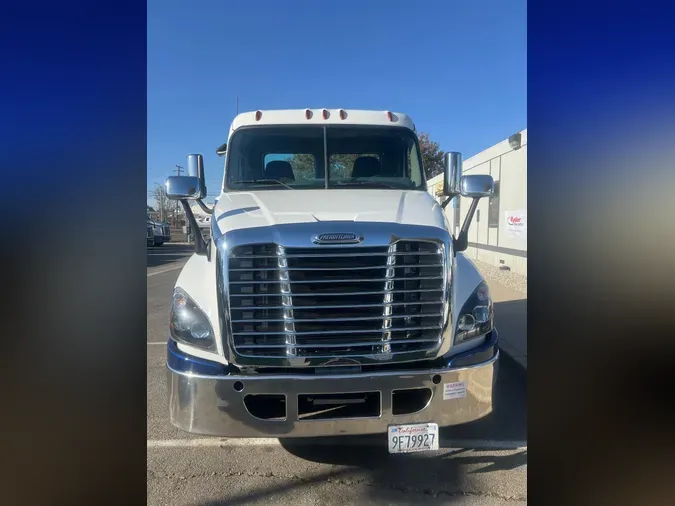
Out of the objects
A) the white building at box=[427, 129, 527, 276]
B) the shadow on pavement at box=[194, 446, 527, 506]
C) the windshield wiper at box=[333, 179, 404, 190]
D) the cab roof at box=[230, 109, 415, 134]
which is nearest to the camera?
the shadow on pavement at box=[194, 446, 527, 506]

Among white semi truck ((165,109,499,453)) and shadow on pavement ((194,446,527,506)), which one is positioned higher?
white semi truck ((165,109,499,453))

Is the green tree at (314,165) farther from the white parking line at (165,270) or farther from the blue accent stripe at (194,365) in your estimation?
the white parking line at (165,270)

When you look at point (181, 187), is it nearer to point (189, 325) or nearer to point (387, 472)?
point (189, 325)

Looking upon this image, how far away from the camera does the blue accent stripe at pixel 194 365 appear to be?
2633 mm

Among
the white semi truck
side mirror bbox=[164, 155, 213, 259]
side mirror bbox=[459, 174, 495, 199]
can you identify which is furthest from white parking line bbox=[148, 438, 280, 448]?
side mirror bbox=[459, 174, 495, 199]

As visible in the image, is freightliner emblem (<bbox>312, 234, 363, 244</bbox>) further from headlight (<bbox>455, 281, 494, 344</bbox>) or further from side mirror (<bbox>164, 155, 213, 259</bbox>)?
side mirror (<bbox>164, 155, 213, 259</bbox>)

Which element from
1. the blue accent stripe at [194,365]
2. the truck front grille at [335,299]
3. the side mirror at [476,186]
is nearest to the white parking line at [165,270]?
the blue accent stripe at [194,365]

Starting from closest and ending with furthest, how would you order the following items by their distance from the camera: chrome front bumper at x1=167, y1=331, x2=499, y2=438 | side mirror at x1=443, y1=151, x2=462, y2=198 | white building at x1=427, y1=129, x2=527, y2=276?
chrome front bumper at x1=167, y1=331, x2=499, y2=438 < side mirror at x1=443, y1=151, x2=462, y2=198 < white building at x1=427, y1=129, x2=527, y2=276

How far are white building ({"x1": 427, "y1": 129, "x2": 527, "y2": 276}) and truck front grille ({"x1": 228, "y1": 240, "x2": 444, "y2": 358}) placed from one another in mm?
7551

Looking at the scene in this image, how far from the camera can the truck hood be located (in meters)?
2.86

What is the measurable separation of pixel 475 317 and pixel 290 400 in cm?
137
